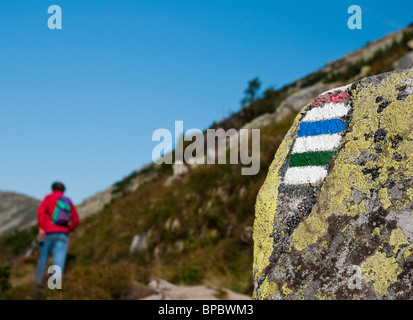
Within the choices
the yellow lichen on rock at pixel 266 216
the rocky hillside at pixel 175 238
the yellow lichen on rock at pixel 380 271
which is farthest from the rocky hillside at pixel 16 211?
the yellow lichen on rock at pixel 380 271

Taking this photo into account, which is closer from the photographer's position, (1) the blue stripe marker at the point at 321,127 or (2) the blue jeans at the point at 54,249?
(1) the blue stripe marker at the point at 321,127

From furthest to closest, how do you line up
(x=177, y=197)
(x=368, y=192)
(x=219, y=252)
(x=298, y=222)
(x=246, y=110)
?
(x=246, y=110)
(x=177, y=197)
(x=219, y=252)
(x=298, y=222)
(x=368, y=192)

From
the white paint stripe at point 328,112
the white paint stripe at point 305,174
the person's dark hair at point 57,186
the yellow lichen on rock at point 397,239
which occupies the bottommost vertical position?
the yellow lichen on rock at point 397,239

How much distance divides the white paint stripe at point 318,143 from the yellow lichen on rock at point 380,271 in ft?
2.91

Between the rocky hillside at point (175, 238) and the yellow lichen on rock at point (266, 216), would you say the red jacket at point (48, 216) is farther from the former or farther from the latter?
the yellow lichen on rock at point (266, 216)

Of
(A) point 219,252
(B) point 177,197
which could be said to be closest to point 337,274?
(A) point 219,252

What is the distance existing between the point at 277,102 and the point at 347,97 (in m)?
20.3

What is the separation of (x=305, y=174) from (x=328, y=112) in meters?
0.52

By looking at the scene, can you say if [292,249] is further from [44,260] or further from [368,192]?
[44,260]

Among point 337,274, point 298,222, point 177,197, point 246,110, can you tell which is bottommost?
point 337,274

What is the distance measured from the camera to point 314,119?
3.06m

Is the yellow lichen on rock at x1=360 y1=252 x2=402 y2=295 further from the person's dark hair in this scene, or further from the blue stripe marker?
the person's dark hair

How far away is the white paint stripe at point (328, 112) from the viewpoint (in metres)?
2.98

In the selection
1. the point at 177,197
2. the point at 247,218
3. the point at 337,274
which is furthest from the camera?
the point at 177,197
